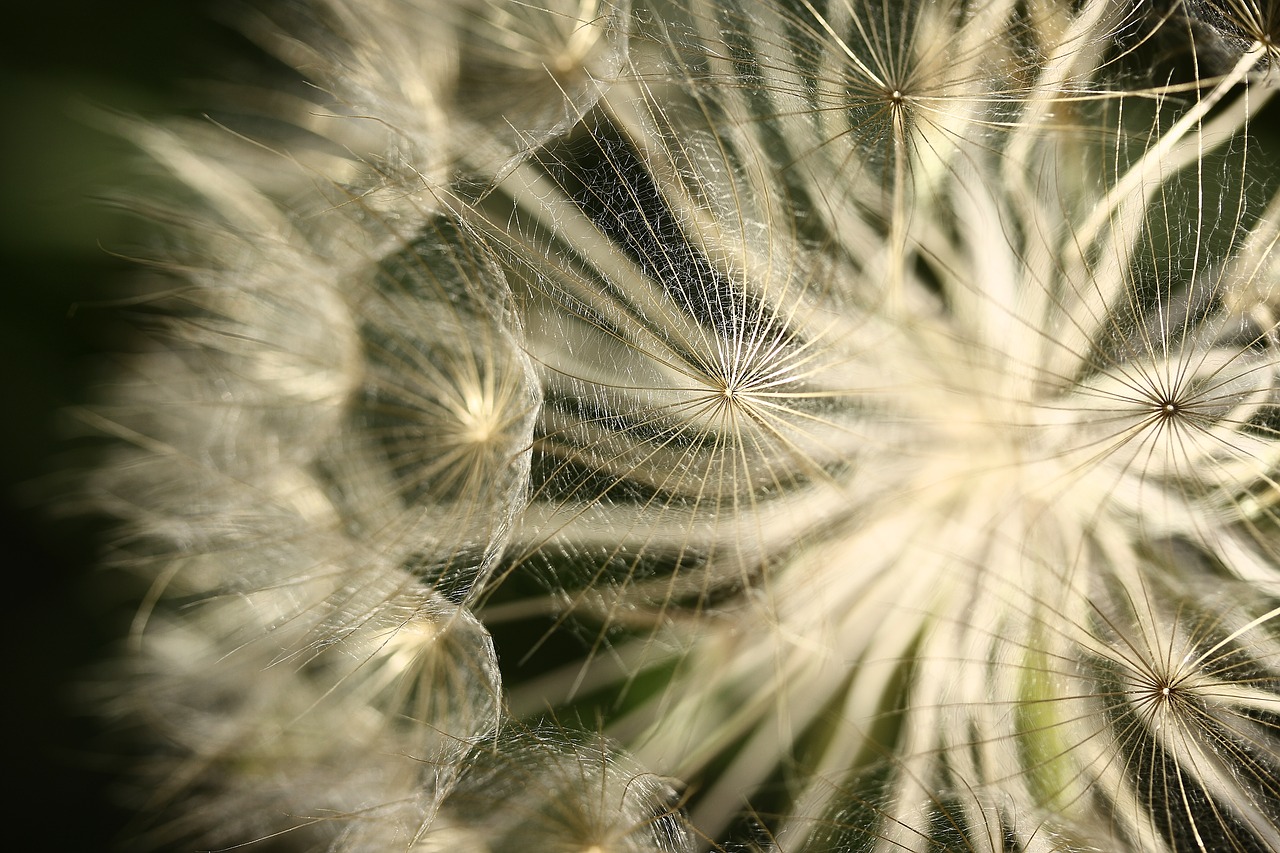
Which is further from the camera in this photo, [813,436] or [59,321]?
[59,321]

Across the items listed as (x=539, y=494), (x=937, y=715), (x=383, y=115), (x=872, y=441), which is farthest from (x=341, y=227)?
(x=937, y=715)

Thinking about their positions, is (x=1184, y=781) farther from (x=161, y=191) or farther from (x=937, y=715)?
(x=161, y=191)

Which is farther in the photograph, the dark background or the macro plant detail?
the dark background

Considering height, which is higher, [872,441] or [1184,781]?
[872,441]

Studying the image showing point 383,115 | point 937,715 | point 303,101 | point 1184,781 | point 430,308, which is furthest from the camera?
point 303,101

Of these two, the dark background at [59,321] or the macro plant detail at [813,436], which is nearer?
the macro plant detail at [813,436]

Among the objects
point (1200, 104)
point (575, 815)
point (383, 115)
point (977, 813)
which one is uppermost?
point (1200, 104)

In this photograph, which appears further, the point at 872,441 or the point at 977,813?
the point at 872,441

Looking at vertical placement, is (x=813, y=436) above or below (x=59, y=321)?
above
